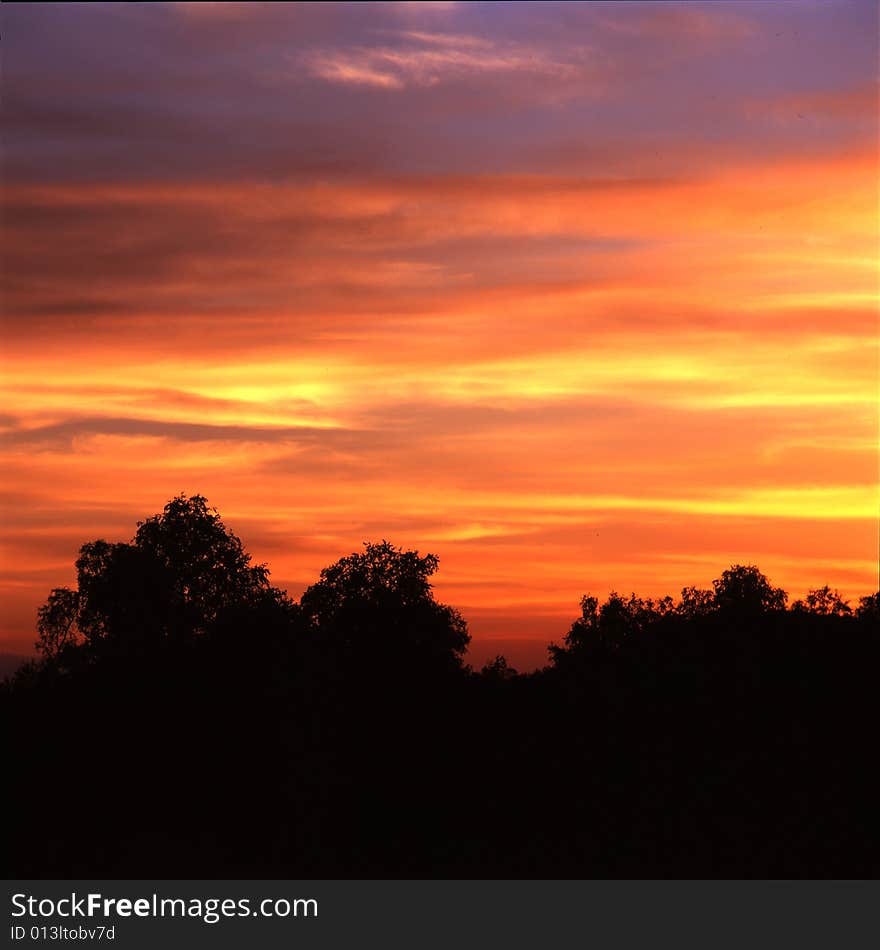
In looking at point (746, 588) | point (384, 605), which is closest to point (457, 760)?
point (384, 605)

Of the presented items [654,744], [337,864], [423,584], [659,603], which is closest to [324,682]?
[337,864]

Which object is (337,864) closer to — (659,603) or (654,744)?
(654,744)

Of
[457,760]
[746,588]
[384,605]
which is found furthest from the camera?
[746,588]

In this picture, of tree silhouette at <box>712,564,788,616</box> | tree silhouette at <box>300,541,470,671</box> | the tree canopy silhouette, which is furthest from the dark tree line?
tree silhouette at <box>712,564,788,616</box>

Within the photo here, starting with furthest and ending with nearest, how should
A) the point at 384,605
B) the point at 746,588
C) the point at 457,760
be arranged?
1. the point at 746,588
2. the point at 384,605
3. the point at 457,760

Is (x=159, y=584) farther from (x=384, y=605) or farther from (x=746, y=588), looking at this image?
(x=746, y=588)

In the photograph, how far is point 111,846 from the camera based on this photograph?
38.9 metres

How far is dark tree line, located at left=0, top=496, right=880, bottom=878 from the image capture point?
36844 millimetres

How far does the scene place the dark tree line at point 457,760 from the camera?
121 feet

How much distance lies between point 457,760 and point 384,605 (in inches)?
1458

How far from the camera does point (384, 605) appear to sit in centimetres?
7719

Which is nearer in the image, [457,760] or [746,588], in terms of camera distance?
[457,760]

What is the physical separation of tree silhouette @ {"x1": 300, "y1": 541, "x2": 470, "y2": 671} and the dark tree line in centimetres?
1270
